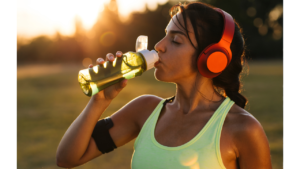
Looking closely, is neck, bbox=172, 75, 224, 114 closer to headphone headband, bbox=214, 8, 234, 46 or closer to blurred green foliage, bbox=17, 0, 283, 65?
headphone headband, bbox=214, 8, 234, 46

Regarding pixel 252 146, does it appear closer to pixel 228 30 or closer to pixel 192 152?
pixel 192 152

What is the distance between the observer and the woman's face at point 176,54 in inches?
74.4

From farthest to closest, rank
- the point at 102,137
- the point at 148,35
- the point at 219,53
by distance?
1. the point at 148,35
2. the point at 102,137
3. the point at 219,53

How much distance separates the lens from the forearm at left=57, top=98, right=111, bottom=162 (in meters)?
2.04

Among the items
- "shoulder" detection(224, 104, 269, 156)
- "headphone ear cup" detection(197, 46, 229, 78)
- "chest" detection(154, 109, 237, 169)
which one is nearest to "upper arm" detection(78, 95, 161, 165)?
"chest" detection(154, 109, 237, 169)

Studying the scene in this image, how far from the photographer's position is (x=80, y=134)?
80.2 inches

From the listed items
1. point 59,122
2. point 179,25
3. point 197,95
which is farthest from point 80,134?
point 59,122

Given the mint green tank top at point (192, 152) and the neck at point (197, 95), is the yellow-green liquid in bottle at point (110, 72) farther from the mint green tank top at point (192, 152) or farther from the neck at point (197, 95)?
the mint green tank top at point (192, 152)

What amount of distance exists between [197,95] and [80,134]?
89 centimetres

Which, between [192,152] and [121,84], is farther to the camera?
[121,84]

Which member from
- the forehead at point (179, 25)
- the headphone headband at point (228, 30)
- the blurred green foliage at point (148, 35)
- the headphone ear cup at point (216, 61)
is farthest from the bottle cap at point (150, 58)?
the blurred green foliage at point (148, 35)

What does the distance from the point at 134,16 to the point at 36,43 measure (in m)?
13.2

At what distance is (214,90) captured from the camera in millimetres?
2076
